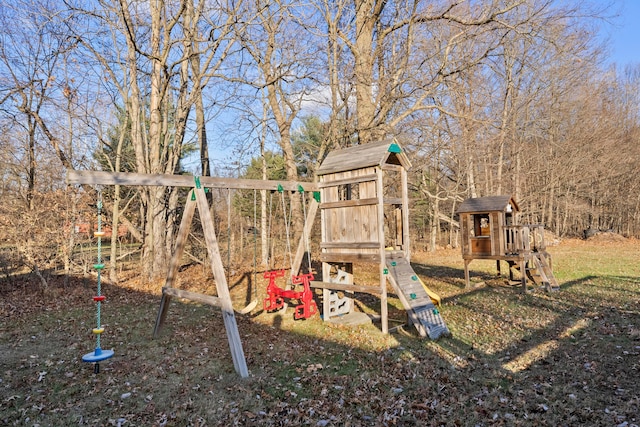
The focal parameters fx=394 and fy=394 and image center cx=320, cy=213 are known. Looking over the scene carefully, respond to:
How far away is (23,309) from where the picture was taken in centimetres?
873

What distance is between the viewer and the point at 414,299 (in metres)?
7.32

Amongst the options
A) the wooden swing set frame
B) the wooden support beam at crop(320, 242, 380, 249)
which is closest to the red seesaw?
the wooden support beam at crop(320, 242, 380, 249)

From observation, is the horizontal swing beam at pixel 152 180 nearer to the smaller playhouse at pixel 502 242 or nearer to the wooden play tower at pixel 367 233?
the wooden play tower at pixel 367 233

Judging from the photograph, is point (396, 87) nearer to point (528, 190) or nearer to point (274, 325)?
point (274, 325)

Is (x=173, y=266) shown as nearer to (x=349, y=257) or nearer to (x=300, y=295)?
(x=300, y=295)

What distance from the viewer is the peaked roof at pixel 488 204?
11.5 meters

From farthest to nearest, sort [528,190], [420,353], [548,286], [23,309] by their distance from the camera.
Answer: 1. [528,190]
2. [548,286]
3. [23,309]
4. [420,353]

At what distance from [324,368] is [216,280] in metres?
2.00

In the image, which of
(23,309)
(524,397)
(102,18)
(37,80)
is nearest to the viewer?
(524,397)

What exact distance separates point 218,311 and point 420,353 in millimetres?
4694

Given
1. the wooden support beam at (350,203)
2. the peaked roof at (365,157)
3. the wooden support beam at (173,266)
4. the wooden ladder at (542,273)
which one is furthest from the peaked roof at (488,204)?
the wooden support beam at (173,266)

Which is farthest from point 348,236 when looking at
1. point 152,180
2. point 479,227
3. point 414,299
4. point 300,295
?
point 479,227

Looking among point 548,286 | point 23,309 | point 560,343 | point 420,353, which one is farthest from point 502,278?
point 23,309

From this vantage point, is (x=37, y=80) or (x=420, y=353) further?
(x=37, y=80)
